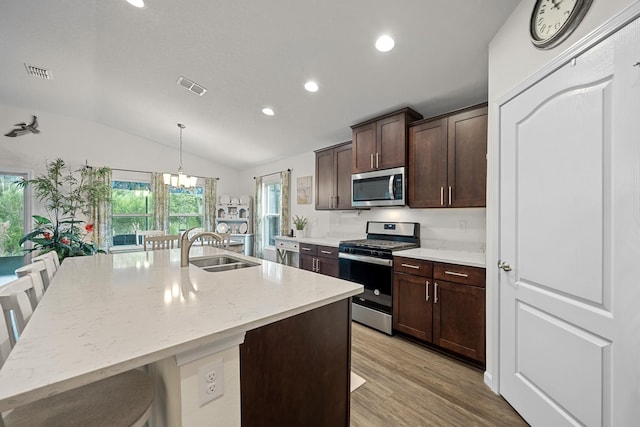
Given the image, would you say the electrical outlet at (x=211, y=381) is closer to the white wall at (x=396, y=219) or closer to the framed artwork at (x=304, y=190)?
the white wall at (x=396, y=219)

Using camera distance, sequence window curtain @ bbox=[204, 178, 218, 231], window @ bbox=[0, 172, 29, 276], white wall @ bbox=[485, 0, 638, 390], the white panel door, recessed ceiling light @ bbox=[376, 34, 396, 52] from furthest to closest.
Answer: window curtain @ bbox=[204, 178, 218, 231]
window @ bbox=[0, 172, 29, 276]
recessed ceiling light @ bbox=[376, 34, 396, 52]
white wall @ bbox=[485, 0, 638, 390]
the white panel door

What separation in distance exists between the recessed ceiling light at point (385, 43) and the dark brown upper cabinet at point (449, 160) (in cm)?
87

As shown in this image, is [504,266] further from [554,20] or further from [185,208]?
[185,208]

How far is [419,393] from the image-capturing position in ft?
6.02

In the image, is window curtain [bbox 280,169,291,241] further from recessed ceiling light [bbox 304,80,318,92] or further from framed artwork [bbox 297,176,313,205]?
recessed ceiling light [bbox 304,80,318,92]

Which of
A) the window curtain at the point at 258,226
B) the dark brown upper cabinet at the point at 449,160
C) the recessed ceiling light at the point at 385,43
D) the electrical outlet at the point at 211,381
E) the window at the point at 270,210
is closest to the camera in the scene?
the electrical outlet at the point at 211,381

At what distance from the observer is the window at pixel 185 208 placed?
573cm

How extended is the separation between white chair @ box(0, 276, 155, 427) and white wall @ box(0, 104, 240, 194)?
512 cm

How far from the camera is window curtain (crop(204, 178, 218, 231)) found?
606 centimetres

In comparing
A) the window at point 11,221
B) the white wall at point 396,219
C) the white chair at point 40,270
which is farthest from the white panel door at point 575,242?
the window at point 11,221

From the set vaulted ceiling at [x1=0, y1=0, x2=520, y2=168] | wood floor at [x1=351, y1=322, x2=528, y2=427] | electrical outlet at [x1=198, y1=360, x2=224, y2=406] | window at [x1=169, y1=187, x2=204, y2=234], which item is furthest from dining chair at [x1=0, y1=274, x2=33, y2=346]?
window at [x1=169, y1=187, x2=204, y2=234]

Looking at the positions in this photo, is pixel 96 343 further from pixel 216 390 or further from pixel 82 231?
pixel 82 231

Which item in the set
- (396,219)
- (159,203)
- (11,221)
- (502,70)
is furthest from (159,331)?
(11,221)

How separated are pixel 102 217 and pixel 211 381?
5.49 meters
